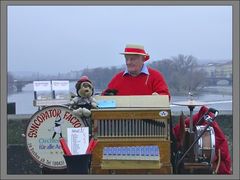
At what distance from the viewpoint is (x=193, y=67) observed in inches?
171

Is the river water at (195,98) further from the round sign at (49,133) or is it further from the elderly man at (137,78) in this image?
the round sign at (49,133)

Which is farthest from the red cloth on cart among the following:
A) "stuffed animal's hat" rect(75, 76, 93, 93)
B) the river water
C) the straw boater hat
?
"stuffed animal's hat" rect(75, 76, 93, 93)

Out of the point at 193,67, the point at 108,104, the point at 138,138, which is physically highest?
the point at 193,67

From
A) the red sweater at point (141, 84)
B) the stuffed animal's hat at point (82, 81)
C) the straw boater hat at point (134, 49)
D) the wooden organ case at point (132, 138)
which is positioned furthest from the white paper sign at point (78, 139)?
the straw boater hat at point (134, 49)

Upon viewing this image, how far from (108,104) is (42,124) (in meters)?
0.51

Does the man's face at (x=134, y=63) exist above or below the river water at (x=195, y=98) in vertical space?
above

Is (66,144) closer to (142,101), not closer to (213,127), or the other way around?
→ (142,101)

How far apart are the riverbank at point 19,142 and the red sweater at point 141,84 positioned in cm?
85

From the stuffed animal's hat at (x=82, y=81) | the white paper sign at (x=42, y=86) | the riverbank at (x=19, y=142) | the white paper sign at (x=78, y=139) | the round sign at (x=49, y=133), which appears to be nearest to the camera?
the white paper sign at (x=78, y=139)

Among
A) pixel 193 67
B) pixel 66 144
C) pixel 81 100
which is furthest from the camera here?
pixel 193 67

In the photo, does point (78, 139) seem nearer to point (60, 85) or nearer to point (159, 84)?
point (60, 85)

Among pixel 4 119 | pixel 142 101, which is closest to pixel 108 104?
pixel 142 101

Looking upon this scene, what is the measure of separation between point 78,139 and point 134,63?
3.00ft

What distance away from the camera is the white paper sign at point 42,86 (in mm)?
4145
